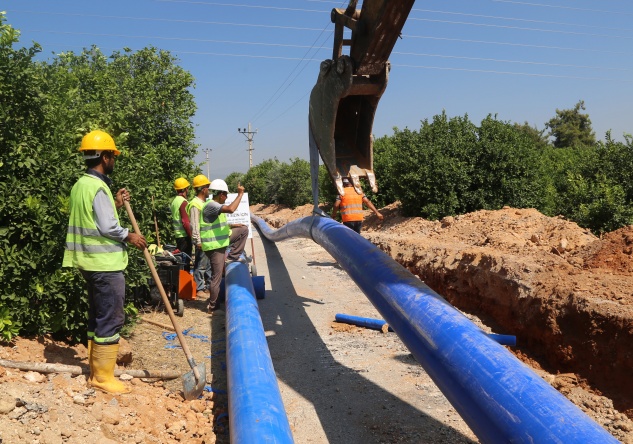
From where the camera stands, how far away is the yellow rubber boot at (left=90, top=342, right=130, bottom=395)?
14.3 ft

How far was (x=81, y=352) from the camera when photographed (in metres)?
5.24

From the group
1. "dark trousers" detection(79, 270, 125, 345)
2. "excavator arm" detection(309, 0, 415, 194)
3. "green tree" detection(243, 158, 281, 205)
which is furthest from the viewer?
"green tree" detection(243, 158, 281, 205)

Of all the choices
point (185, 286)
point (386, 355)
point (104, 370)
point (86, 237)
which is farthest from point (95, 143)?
point (386, 355)

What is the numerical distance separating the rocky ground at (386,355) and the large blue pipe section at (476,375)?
3.86 ft

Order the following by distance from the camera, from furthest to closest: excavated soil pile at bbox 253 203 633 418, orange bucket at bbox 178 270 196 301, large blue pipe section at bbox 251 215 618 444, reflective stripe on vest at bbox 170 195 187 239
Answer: reflective stripe on vest at bbox 170 195 187 239
orange bucket at bbox 178 270 196 301
excavated soil pile at bbox 253 203 633 418
large blue pipe section at bbox 251 215 618 444

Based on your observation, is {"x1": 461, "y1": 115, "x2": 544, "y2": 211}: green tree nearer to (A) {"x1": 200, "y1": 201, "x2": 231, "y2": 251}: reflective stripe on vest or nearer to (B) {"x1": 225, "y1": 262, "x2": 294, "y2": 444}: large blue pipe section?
(A) {"x1": 200, "y1": 201, "x2": 231, "y2": 251}: reflective stripe on vest

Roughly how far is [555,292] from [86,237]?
4.99m

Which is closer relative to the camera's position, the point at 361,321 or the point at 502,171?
the point at 361,321

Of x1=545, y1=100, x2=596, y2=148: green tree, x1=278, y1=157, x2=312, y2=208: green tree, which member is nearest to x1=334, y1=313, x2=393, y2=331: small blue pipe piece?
x1=278, y1=157, x2=312, y2=208: green tree

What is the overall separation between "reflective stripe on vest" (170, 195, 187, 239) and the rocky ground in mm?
1474

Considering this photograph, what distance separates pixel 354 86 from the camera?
5.35 m

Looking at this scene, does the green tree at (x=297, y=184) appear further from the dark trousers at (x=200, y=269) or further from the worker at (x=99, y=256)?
the worker at (x=99, y=256)

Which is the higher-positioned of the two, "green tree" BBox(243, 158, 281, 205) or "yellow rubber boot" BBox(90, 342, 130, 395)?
"green tree" BBox(243, 158, 281, 205)

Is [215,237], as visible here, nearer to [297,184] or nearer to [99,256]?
[99,256]
